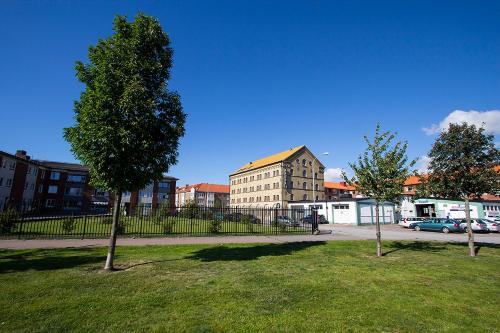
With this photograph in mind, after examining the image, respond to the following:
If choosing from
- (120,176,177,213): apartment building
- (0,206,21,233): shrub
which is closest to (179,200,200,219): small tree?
(0,206,21,233): shrub

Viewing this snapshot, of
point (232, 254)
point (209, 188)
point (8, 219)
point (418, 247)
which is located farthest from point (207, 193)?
point (232, 254)

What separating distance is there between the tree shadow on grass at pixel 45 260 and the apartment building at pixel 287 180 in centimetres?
5391

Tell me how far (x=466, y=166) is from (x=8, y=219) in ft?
83.9

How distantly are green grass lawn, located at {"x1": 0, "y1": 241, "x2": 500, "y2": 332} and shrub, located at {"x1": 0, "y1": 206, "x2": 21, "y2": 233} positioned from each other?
6908mm

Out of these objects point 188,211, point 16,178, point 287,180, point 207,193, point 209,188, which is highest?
point 209,188

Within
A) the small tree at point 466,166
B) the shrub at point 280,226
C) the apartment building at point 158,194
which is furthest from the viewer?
the apartment building at point 158,194

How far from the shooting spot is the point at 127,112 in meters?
8.65

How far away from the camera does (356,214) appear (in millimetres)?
41219

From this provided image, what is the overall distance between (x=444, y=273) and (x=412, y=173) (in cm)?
486

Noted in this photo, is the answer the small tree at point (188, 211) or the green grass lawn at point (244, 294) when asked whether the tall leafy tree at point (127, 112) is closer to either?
the green grass lawn at point (244, 294)

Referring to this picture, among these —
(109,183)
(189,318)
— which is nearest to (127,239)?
(109,183)

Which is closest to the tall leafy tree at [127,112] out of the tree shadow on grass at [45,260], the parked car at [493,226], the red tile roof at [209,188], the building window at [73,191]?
the tree shadow on grass at [45,260]

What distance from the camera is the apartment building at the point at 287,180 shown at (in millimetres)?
67688

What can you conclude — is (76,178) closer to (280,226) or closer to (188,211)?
(188,211)
